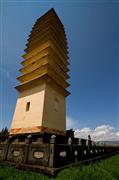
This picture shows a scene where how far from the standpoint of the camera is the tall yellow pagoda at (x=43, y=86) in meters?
10.4

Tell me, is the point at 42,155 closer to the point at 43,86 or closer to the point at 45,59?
the point at 43,86

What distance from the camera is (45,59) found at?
12453mm

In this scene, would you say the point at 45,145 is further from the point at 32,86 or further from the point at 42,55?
the point at 42,55

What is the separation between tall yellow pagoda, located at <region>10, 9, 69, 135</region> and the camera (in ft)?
34.2

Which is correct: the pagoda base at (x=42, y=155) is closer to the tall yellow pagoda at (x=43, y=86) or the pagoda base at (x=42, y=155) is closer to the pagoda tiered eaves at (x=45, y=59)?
the tall yellow pagoda at (x=43, y=86)

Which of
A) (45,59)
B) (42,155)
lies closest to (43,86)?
(45,59)

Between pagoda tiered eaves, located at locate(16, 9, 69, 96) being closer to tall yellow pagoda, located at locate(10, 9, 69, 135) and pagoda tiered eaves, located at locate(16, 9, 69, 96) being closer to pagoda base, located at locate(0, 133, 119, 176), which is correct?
tall yellow pagoda, located at locate(10, 9, 69, 135)

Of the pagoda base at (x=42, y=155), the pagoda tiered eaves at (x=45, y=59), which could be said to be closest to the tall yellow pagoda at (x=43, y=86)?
the pagoda tiered eaves at (x=45, y=59)

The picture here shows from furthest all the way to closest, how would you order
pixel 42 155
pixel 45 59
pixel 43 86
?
1. pixel 45 59
2. pixel 43 86
3. pixel 42 155

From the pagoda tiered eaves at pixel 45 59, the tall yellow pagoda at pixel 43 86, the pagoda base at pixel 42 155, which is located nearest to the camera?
the pagoda base at pixel 42 155

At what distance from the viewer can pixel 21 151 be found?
21.9ft

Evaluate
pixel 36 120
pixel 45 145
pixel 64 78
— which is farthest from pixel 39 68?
pixel 45 145

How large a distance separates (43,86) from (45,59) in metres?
2.91

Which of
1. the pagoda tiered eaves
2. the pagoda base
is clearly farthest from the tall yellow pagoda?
the pagoda base
